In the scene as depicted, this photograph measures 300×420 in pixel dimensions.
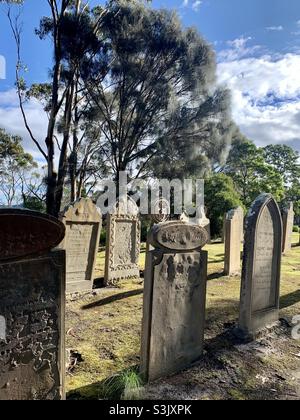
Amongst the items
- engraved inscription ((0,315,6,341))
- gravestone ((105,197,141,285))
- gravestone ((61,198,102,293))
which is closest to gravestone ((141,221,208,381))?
engraved inscription ((0,315,6,341))

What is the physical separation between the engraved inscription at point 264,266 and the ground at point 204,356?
425 mm

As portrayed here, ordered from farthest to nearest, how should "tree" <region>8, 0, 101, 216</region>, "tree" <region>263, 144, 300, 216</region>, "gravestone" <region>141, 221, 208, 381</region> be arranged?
"tree" <region>263, 144, 300, 216</region> → "tree" <region>8, 0, 101, 216</region> → "gravestone" <region>141, 221, 208, 381</region>

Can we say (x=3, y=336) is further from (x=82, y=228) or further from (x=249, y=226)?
(x=82, y=228)

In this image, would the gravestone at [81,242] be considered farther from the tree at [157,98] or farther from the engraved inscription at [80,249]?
the tree at [157,98]

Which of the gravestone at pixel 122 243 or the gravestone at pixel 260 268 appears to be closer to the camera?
the gravestone at pixel 260 268

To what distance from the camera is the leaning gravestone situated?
2.32 meters

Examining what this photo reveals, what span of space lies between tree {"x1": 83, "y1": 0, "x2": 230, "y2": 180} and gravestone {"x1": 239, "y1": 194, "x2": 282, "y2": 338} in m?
17.4

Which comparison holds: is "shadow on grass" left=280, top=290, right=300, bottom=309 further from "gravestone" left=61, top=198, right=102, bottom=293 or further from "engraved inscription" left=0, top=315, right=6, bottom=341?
"engraved inscription" left=0, top=315, right=6, bottom=341

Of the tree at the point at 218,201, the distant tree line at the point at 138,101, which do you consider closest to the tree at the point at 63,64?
the distant tree line at the point at 138,101

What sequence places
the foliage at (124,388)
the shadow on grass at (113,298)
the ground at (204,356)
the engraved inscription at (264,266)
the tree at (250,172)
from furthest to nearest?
the tree at (250,172) → the shadow on grass at (113,298) → the engraved inscription at (264,266) → the ground at (204,356) → the foliage at (124,388)

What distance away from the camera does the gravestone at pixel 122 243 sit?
7230 millimetres

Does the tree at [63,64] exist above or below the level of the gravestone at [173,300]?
above

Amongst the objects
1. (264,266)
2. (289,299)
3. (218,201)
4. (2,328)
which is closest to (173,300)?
(2,328)

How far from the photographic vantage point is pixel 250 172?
31.0m
